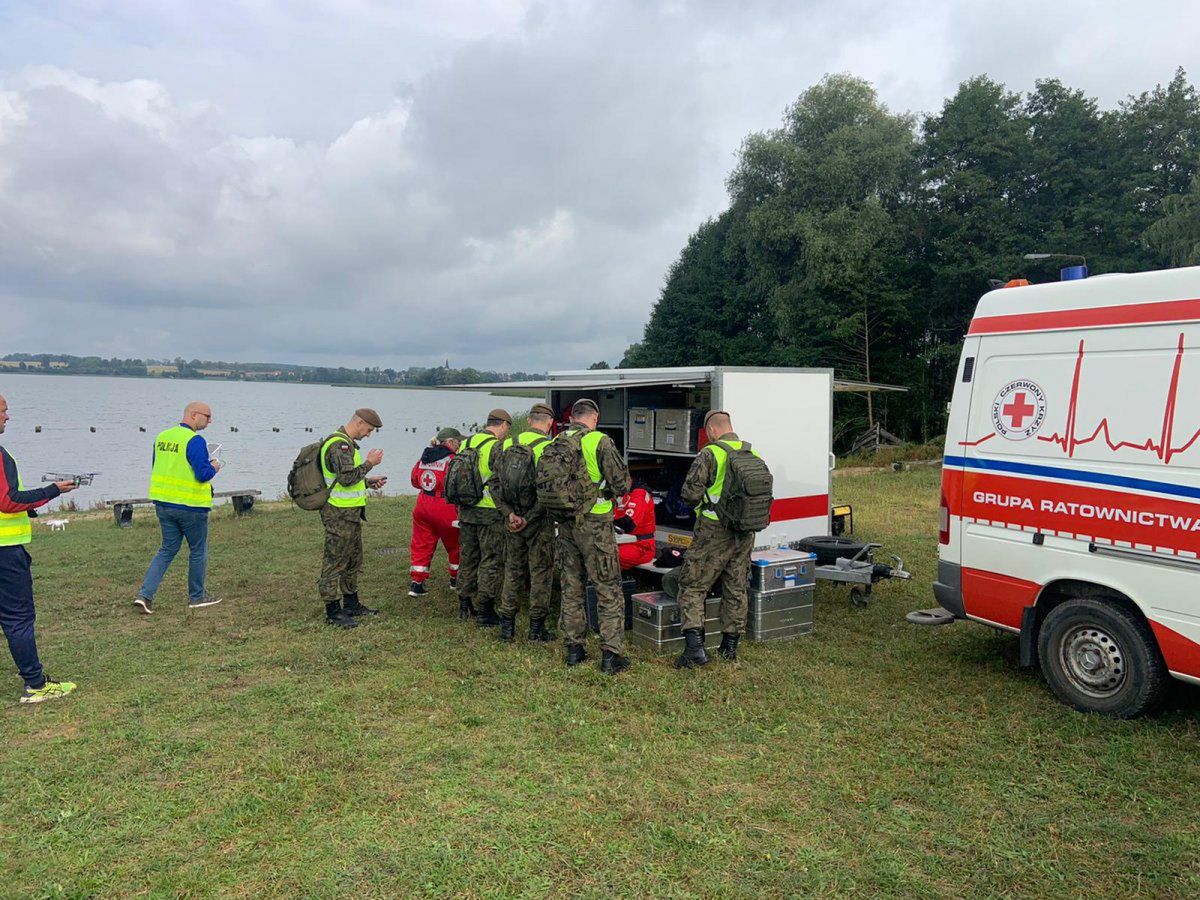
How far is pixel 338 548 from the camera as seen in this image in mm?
6781

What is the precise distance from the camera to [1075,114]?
26.6 metres

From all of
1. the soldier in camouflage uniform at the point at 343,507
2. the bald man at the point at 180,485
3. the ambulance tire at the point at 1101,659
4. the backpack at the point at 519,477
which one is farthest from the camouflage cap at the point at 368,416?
the ambulance tire at the point at 1101,659

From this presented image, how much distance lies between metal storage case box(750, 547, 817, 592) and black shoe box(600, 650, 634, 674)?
134 cm

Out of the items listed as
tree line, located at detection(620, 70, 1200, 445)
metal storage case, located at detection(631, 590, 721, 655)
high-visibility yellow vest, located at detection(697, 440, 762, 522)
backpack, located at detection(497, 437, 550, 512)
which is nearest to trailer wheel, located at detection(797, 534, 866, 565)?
metal storage case, located at detection(631, 590, 721, 655)

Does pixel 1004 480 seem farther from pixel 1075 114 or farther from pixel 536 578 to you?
pixel 1075 114

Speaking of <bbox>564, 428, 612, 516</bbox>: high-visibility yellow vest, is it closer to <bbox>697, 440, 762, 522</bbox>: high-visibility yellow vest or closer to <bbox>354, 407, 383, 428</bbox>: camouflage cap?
<bbox>697, 440, 762, 522</bbox>: high-visibility yellow vest

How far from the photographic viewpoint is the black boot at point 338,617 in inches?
270

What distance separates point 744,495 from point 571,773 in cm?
243

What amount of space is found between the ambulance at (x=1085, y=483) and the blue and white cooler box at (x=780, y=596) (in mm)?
1250

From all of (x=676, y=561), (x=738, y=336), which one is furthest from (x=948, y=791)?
(x=738, y=336)

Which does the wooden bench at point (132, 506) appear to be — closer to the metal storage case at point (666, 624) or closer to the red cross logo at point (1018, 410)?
the metal storage case at point (666, 624)

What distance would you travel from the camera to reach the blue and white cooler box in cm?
637

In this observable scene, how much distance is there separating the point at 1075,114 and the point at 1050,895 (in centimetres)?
3068

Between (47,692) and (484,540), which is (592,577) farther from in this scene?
(47,692)
